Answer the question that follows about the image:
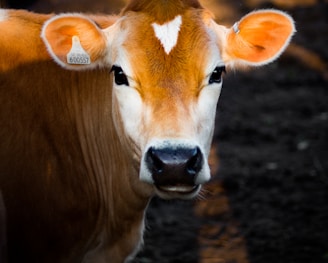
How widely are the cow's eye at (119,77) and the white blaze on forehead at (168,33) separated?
303mm

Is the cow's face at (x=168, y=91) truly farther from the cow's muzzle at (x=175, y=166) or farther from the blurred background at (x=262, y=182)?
the blurred background at (x=262, y=182)

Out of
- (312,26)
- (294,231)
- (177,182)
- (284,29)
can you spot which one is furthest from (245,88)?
(177,182)

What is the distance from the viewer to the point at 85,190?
4.84 m

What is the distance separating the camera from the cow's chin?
13.4 ft

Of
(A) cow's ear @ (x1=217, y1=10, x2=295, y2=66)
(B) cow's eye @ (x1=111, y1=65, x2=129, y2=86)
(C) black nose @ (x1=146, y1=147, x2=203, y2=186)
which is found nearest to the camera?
(C) black nose @ (x1=146, y1=147, x2=203, y2=186)

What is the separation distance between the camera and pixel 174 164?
12.8 feet

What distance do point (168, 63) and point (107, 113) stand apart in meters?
0.79

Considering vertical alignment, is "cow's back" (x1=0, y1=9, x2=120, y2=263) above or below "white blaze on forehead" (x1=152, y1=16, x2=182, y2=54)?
below

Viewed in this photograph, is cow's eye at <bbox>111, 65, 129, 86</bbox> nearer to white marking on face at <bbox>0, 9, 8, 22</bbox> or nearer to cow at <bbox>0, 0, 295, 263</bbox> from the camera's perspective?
cow at <bbox>0, 0, 295, 263</bbox>

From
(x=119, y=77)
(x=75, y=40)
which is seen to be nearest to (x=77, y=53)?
(x=75, y=40)

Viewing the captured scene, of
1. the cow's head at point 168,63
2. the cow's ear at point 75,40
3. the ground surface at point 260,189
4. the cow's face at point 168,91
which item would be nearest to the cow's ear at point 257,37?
the cow's head at point 168,63

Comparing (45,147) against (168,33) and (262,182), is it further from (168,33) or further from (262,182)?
(262,182)


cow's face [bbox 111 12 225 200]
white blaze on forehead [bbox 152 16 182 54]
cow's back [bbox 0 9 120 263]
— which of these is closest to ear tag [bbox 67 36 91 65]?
cow's face [bbox 111 12 225 200]

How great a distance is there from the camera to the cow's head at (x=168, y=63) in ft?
13.2
